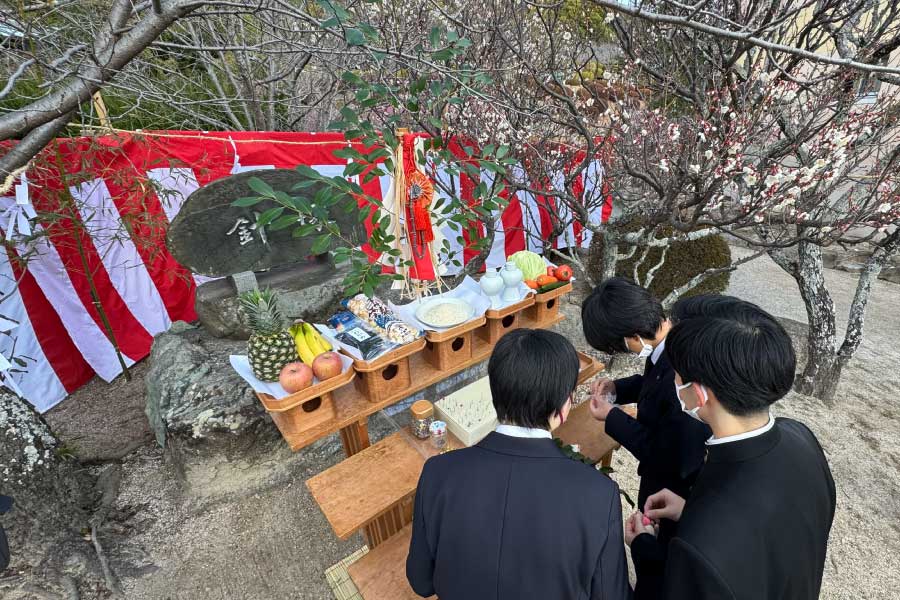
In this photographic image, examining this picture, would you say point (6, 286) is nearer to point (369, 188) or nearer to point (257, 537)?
point (257, 537)

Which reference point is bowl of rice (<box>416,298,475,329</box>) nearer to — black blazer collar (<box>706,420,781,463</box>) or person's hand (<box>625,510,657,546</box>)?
person's hand (<box>625,510,657,546</box>)

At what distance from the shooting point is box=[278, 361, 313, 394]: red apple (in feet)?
6.20

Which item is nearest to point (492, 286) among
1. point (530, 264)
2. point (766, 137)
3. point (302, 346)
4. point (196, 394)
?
point (530, 264)

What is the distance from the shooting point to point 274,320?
2049mm

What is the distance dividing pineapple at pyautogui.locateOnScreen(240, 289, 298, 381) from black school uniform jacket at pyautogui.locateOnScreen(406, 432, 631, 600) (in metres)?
1.04

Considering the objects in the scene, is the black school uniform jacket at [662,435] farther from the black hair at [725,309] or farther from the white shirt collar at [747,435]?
the white shirt collar at [747,435]

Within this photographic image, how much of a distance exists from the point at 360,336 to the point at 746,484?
171cm

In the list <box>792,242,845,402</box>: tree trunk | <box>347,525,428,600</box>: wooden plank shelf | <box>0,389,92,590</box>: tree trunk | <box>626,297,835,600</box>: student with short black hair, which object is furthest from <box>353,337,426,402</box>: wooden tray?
<box>792,242,845,402</box>: tree trunk

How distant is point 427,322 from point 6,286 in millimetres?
4236

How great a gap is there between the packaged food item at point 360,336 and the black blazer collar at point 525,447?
969mm

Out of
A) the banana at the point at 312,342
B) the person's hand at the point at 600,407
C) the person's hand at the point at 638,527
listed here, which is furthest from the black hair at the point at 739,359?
the banana at the point at 312,342

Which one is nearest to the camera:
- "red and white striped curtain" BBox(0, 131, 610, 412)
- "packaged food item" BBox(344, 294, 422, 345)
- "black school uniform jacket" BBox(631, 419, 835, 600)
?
"black school uniform jacket" BBox(631, 419, 835, 600)

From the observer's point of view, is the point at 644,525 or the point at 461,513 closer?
the point at 461,513

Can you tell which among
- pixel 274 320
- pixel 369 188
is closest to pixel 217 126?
pixel 369 188
